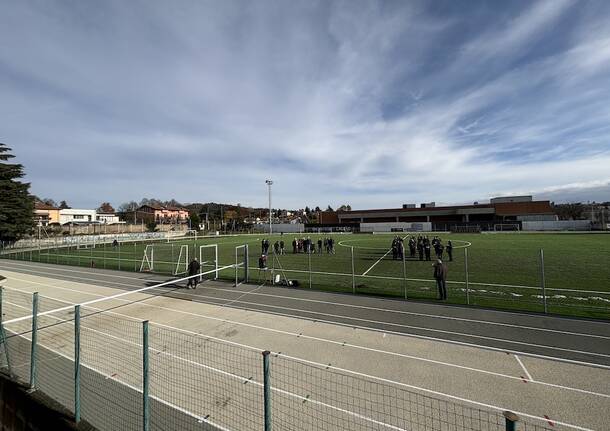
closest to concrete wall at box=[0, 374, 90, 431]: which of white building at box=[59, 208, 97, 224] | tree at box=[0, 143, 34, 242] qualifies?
tree at box=[0, 143, 34, 242]

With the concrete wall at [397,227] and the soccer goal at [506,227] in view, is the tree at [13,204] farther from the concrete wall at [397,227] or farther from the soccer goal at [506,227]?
the soccer goal at [506,227]

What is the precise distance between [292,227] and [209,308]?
273 ft

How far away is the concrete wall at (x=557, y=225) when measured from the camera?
68750 millimetres

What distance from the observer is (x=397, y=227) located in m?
82.2

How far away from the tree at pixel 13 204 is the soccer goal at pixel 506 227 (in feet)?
309

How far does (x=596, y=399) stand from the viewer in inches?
233

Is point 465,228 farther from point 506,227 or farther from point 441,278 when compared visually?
point 441,278

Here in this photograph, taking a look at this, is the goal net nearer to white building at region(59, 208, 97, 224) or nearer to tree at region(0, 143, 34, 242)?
tree at region(0, 143, 34, 242)

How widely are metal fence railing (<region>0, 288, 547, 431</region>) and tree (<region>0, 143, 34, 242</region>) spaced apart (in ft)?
160

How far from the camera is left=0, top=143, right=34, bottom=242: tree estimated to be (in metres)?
43.7

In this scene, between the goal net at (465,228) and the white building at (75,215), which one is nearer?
the goal net at (465,228)

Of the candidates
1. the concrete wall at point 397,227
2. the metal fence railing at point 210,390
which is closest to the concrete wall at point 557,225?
the concrete wall at point 397,227

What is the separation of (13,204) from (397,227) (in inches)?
3082

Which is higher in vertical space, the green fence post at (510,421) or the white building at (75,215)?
the white building at (75,215)
